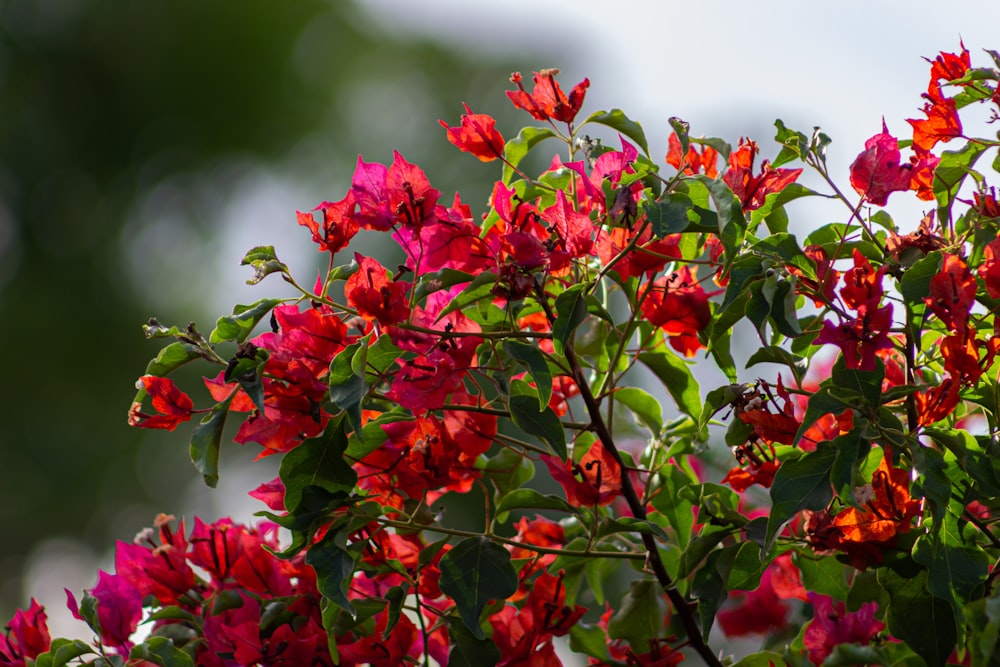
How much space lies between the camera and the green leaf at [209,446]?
0.67 meters

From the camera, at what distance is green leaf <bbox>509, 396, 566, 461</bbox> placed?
2.23 ft

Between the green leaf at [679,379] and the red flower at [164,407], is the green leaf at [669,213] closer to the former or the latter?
the green leaf at [679,379]

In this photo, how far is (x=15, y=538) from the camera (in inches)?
246

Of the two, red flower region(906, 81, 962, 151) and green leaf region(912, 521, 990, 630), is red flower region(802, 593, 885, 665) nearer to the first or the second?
green leaf region(912, 521, 990, 630)

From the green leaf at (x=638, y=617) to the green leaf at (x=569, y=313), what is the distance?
0.98 feet

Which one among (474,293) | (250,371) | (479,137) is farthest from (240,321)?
(479,137)

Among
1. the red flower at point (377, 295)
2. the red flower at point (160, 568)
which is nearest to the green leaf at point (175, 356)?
the red flower at point (377, 295)

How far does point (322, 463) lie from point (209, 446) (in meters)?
0.07

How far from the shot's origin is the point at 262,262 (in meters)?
0.72

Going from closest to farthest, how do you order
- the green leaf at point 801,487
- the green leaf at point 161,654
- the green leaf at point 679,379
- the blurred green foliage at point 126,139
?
the green leaf at point 801,487, the green leaf at point 161,654, the green leaf at point 679,379, the blurred green foliage at point 126,139

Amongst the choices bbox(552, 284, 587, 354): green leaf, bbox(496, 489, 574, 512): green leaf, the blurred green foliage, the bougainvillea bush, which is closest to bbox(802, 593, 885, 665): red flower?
the bougainvillea bush

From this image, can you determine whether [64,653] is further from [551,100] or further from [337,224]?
[551,100]

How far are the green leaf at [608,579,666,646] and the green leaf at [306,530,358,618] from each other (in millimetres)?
276

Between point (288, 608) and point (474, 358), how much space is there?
0.25 meters
